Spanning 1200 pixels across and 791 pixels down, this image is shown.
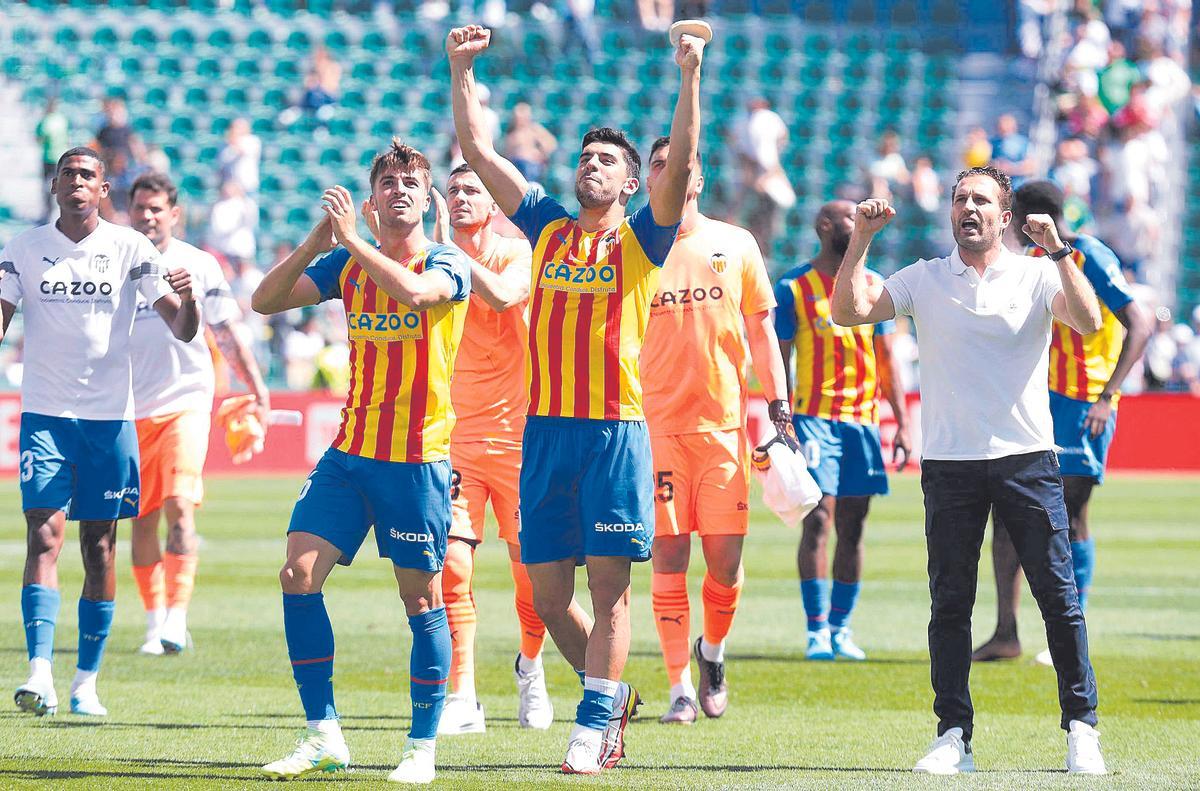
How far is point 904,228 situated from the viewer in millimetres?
25578

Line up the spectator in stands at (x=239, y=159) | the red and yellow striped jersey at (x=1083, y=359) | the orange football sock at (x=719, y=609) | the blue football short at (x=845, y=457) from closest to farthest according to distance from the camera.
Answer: the orange football sock at (x=719, y=609), the red and yellow striped jersey at (x=1083, y=359), the blue football short at (x=845, y=457), the spectator in stands at (x=239, y=159)

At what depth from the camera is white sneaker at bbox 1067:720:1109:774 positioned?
627 centimetres

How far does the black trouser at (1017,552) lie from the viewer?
6375mm

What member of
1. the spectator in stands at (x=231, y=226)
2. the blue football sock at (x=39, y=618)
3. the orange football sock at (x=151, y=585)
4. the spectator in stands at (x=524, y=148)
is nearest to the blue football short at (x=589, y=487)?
the blue football sock at (x=39, y=618)

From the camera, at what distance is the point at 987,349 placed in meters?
6.44

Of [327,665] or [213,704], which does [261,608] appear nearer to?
[213,704]

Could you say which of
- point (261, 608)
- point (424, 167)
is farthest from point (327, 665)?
point (261, 608)

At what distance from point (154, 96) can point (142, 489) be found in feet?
57.2

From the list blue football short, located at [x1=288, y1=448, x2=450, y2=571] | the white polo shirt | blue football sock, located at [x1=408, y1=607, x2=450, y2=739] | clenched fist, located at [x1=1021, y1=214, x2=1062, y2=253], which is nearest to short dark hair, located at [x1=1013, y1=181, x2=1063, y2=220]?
the white polo shirt

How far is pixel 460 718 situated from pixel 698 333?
1950mm

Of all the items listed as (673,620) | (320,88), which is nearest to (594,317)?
(673,620)

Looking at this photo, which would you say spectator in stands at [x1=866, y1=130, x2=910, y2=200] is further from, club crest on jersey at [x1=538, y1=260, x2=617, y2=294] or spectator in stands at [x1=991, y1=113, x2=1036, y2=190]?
club crest on jersey at [x1=538, y1=260, x2=617, y2=294]

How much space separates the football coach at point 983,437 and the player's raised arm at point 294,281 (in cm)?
180

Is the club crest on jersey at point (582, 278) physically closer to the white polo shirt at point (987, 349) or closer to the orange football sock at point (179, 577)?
the white polo shirt at point (987, 349)
